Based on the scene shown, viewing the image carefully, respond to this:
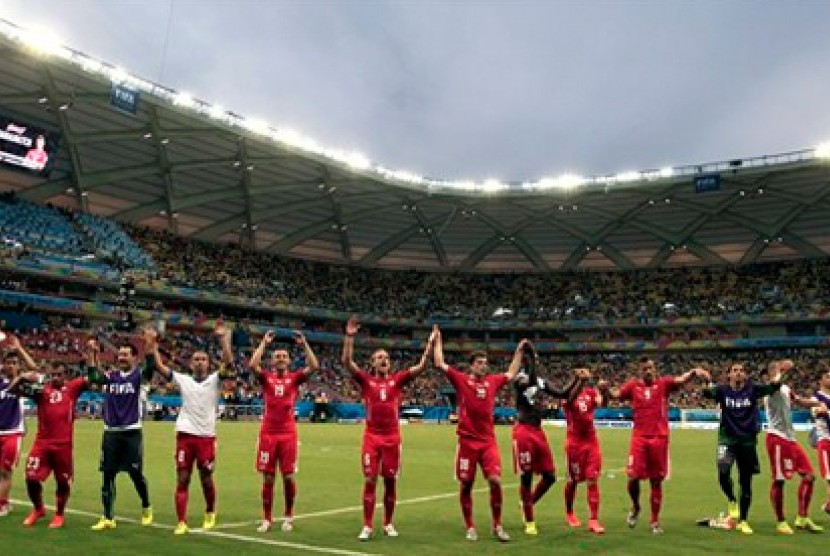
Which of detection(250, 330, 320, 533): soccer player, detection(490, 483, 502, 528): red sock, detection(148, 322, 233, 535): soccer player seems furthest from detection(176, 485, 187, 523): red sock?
detection(490, 483, 502, 528): red sock

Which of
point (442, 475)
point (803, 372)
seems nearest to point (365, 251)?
point (803, 372)

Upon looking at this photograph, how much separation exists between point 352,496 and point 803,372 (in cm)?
6164

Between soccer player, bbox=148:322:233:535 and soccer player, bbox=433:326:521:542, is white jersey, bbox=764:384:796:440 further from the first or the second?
soccer player, bbox=148:322:233:535

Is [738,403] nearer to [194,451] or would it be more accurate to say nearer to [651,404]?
[651,404]

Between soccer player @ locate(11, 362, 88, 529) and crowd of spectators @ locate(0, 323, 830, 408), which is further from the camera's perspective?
crowd of spectators @ locate(0, 323, 830, 408)

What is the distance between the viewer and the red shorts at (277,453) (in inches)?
453

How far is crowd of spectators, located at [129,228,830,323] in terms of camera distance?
237 feet

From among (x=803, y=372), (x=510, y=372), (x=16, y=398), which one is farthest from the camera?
(x=803, y=372)

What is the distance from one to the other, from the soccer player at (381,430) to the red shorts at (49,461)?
461cm

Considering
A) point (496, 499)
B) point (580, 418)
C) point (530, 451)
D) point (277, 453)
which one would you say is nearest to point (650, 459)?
point (580, 418)

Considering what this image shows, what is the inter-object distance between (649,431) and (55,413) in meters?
9.45

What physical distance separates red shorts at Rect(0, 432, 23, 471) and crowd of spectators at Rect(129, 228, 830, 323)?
56254mm

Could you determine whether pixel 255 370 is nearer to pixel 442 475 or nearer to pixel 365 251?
pixel 442 475

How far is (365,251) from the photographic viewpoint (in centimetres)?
8425
